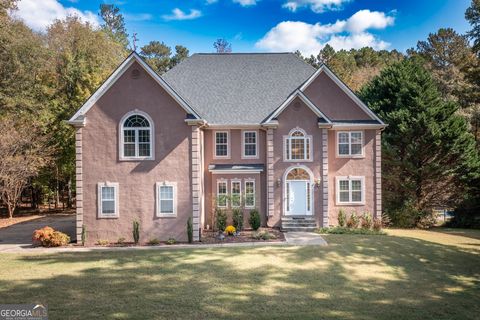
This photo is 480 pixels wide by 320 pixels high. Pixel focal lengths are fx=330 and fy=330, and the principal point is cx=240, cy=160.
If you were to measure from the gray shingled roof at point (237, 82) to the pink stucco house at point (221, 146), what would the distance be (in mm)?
75

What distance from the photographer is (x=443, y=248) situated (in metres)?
16.1

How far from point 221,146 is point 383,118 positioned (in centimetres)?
1304

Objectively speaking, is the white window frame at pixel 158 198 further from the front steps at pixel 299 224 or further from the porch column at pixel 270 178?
the front steps at pixel 299 224

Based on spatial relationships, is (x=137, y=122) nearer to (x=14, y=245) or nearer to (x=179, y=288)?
(x=14, y=245)

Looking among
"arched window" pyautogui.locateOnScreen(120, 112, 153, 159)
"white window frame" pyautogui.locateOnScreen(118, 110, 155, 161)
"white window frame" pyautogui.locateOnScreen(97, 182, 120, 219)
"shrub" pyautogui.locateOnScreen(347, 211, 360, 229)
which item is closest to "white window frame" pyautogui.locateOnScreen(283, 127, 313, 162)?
"shrub" pyautogui.locateOnScreen(347, 211, 360, 229)

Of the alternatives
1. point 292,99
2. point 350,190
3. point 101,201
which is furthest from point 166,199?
point 350,190

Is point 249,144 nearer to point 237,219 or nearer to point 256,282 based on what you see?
point 237,219

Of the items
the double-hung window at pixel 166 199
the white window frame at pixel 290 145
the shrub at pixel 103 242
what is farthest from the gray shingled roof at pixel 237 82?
the shrub at pixel 103 242

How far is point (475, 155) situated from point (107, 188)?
25624mm

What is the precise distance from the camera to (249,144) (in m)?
22.2

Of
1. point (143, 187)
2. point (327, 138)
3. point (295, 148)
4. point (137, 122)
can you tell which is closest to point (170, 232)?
point (143, 187)

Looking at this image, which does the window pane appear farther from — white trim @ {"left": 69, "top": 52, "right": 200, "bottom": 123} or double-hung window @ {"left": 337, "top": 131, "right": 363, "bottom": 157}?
white trim @ {"left": 69, "top": 52, "right": 200, "bottom": 123}

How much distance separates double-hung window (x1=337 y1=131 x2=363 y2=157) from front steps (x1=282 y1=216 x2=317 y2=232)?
495 cm

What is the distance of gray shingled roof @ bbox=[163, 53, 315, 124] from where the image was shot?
2244cm
